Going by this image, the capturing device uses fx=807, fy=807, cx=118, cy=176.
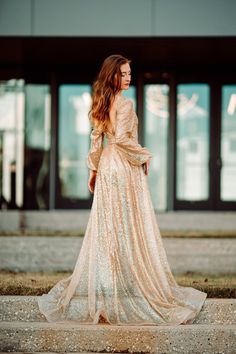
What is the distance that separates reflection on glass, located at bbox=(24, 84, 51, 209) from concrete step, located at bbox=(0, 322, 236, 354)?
29.3 feet

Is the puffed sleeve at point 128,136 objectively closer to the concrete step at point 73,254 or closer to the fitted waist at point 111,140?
the fitted waist at point 111,140

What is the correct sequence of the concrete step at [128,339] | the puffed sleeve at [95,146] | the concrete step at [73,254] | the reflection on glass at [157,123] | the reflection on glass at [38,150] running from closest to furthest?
1. the concrete step at [128,339]
2. the puffed sleeve at [95,146]
3. the concrete step at [73,254]
4. the reflection on glass at [157,123]
5. the reflection on glass at [38,150]

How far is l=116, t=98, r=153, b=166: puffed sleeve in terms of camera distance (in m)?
6.29

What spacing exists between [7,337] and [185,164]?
915cm

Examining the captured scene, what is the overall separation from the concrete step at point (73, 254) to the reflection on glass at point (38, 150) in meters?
5.06

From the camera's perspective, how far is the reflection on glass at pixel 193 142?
14.7m

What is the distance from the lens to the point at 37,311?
6395 millimetres

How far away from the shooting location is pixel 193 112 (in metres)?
14.7

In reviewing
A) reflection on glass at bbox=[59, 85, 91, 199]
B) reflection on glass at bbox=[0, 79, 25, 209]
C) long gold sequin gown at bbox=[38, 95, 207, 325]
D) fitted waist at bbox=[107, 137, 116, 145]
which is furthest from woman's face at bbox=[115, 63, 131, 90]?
reflection on glass at bbox=[0, 79, 25, 209]

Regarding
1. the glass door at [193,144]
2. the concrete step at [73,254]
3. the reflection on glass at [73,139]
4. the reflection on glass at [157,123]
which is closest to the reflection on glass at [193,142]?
the glass door at [193,144]

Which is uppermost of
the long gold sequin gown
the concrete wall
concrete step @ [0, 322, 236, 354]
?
the concrete wall

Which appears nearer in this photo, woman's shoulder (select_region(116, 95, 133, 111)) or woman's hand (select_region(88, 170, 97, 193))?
woman's shoulder (select_region(116, 95, 133, 111))

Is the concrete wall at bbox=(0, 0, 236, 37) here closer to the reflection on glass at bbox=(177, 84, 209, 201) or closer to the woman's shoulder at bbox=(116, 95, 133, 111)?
the reflection on glass at bbox=(177, 84, 209, 201)

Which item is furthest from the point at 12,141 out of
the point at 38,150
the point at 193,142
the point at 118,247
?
the point at 118,247
